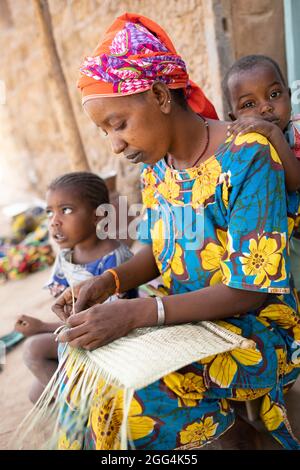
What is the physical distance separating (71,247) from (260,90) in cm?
124

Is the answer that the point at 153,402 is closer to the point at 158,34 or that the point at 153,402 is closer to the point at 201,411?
the point at 201,411

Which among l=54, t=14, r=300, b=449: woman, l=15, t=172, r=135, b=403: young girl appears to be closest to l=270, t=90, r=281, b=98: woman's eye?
l=54, t=14, r=300, b=449: woman

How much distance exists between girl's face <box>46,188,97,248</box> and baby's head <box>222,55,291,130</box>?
2.99 feet

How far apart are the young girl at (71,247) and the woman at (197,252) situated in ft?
2.03

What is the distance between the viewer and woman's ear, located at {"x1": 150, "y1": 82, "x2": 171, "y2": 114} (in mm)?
1235

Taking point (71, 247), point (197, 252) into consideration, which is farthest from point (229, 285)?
point (71, 247)

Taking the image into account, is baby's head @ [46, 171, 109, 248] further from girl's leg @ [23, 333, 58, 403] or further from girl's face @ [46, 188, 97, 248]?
girl's leg @ [23, 333, 58, 403]

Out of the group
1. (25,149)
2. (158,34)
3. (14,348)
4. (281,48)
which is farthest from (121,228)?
(25,149)

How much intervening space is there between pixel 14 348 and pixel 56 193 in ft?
4.53

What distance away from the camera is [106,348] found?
1.12 meters

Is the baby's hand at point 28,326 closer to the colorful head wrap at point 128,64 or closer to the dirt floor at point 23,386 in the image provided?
the dirt floor at point 23,386

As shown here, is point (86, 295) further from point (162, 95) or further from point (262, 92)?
point (262, 92)

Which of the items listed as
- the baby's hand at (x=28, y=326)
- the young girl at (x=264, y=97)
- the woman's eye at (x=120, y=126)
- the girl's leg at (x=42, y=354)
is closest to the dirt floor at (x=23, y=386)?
the girl's leg at (x=42, y=354)
